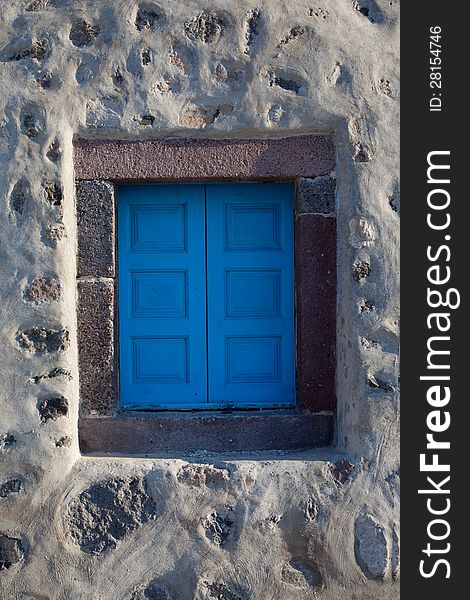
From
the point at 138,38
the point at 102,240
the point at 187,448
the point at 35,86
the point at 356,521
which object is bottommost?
the point at 356,521

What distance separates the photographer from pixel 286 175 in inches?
144

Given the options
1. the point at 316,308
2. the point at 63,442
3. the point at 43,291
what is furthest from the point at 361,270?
the point at 63,442

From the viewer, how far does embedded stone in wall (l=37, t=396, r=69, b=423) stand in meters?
3.49

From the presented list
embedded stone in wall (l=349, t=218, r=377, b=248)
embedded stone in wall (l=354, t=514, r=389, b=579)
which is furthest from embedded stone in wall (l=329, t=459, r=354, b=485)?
embedded stone in wall (l=349, t=218, r=377, b=248)

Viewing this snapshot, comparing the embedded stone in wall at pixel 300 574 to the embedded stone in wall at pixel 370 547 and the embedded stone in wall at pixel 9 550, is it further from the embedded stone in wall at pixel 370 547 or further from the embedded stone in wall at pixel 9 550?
the embedded stone in wall at pixel 9 550

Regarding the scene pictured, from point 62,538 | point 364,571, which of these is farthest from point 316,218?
point 62,538

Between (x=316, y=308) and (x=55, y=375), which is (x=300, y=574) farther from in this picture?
(x=55, y=375)

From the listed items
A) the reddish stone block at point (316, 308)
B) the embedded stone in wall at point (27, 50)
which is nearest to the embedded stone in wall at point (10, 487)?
the reddish stone block at point (316, 308)

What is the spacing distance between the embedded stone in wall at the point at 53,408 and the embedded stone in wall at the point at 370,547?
1.45 metres

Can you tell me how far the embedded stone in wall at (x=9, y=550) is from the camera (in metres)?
3.44

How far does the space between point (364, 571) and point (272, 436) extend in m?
0.75

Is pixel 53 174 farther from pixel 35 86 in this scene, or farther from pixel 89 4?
pixel 89 4

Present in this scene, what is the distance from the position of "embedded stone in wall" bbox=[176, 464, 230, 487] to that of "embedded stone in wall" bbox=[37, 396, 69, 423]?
24.0 inches

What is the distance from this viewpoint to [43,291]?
11.5ft
